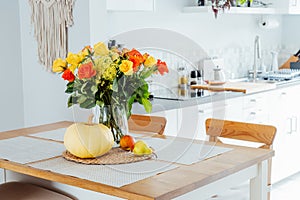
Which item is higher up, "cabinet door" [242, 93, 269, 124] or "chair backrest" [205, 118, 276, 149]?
"chair backrest" [205, 118, 276, 149]

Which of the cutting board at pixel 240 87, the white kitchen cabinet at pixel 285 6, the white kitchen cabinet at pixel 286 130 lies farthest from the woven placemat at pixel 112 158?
the white kitchen cabinet at pixel 285 6

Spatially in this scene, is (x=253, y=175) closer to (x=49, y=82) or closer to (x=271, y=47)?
(x=49, y=82)

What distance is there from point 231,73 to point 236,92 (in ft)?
3.07

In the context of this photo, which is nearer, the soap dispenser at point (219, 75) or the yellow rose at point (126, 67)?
the yellow rose at point (126, 67)

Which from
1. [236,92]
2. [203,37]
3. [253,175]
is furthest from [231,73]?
[253,175]

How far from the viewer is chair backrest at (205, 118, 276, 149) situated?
9.08 ft

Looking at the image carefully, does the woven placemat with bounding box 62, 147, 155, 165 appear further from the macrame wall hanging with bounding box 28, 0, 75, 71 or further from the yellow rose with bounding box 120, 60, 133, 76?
the macrame wall hanging with bounding box 28, 0, 75, 71

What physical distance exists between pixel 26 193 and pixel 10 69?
1.69 m

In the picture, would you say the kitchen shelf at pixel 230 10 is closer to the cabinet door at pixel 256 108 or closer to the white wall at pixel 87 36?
the white wall at pixel 87 36

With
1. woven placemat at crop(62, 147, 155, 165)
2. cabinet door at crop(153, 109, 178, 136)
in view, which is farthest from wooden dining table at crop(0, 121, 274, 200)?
cabinet door at crop(153, 109, 178, 136)

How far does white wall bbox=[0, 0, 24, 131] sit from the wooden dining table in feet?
4.76

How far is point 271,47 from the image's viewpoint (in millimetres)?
6156

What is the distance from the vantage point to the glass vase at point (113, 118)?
2430 millimetres

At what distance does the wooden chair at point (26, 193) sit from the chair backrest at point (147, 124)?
2.52 feet
